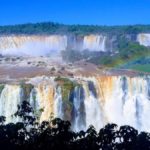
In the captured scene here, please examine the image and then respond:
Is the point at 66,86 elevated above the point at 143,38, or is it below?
below

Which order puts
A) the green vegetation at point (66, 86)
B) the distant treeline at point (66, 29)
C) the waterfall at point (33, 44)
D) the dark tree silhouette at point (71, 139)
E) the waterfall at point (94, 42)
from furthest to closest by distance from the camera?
the distant treeline at point (66, 29) < the waterfall at point (94, 42) < the waterfall at point (33, 44) < the green vegetation at point (66, 86) < the dark tree silhouette at point (71, 139)

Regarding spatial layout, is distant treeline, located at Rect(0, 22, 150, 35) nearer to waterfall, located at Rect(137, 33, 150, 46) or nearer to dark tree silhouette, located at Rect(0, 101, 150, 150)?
waterfall, located at Rect(137, 33, 150, 46)

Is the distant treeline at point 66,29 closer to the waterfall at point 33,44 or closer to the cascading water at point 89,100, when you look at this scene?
the waterfall at point 33,44

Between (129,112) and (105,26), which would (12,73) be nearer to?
(129,112)

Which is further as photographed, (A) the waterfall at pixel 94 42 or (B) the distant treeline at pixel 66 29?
(B) the distant treeline at pixel 66 29

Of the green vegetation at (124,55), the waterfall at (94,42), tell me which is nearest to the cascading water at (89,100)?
the green vegetation at (124,55)

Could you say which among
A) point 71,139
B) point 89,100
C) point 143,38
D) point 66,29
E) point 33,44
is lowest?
point 89,100

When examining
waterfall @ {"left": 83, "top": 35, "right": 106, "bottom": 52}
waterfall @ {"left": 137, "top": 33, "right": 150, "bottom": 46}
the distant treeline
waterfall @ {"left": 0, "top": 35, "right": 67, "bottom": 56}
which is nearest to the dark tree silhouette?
waterfall @ {"left": 0, "top": 35, "right": 67, "bottom": 56}

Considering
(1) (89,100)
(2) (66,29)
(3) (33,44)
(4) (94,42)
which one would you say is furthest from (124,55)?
(1) (89,100)

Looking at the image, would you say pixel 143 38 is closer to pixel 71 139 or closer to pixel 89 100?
pixel 89 100
